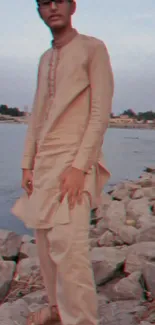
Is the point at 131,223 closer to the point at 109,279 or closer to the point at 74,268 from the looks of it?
the point at 109,279

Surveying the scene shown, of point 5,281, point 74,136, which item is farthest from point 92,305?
point 5,281

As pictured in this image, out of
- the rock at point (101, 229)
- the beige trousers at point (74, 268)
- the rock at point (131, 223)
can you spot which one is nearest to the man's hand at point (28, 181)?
the beige trousers at point (74, 268)

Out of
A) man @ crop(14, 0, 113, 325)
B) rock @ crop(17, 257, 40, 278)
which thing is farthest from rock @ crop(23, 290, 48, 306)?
man @ crop(14, 0, 113, 325)

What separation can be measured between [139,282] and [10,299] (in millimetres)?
863

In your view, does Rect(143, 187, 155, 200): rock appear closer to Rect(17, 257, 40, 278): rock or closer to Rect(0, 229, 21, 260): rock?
Rect(0, 229, 21, 260): rock

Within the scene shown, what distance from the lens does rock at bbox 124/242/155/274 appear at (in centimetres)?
395

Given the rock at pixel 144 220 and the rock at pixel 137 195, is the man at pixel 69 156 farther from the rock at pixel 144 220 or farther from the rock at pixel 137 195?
the rock at pixel 137 195

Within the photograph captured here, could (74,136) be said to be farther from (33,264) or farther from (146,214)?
(146,214)

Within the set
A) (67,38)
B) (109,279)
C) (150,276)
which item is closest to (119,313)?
(150,276)

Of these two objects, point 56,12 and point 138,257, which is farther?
point 138,257

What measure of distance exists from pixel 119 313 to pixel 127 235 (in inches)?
88.3

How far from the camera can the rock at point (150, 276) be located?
11.8ft

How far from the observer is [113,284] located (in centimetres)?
387

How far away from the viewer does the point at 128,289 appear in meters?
3.59
